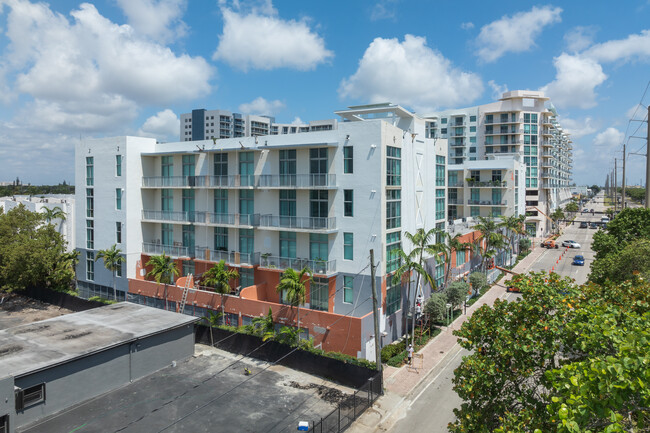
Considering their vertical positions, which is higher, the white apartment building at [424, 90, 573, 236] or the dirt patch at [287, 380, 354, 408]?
the white apartment building at [424, 90, 573, 236]

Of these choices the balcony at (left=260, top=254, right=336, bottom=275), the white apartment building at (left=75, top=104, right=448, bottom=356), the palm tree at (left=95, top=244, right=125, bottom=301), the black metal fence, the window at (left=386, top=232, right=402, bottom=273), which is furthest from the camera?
the palm tree at (left=95, top=244, right=125, bottom=301)

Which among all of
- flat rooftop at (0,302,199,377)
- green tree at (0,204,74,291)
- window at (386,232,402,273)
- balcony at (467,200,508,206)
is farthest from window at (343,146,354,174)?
balcony at (467,200,508,206)

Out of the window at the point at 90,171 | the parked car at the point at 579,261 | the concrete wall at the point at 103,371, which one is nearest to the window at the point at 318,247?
the concrete wall at the point at 103,371

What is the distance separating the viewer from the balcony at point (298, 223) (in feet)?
97.7

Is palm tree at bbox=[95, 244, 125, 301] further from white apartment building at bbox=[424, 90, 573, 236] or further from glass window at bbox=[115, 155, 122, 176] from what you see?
white apartment building at bbox=[424, 90, 573, 236]

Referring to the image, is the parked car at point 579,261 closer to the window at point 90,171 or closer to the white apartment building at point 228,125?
the window at point 90,171

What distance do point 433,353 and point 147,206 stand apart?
2676 cm

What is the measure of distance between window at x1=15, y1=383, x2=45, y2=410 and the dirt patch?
11.1 m

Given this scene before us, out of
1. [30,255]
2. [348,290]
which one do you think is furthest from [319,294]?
[30,255]

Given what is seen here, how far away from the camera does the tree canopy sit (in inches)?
296

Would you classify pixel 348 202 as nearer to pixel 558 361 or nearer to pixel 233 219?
pixel 233 219

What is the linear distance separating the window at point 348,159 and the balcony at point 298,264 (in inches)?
242

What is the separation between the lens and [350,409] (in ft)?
66.3

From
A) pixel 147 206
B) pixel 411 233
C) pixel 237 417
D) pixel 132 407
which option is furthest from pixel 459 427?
pixel 147 206
